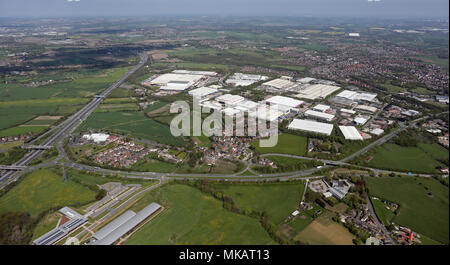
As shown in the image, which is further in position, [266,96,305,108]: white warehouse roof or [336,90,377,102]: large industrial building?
[336,90,377,102]: large industrial building

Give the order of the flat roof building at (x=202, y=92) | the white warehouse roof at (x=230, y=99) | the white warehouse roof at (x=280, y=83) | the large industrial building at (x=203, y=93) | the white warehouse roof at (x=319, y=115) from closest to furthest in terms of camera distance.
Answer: the white warehouse roof at (x=319, y=115)
the white warehouse roof at (x=230, y=99)
the large industrial building at (x=203, y=93)
the flat roof building at (x=202, y=92)
the white warehouse roof at (x=280, y=83)

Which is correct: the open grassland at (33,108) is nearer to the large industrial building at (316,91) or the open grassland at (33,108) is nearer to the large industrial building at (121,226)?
the large industrial building at (121,226)

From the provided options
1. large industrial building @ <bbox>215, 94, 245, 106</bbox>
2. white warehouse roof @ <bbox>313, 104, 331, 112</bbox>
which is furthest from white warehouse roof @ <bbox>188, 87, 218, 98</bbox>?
white warehouse roof @ <bbox>313, 104, 331, 112</bbox>

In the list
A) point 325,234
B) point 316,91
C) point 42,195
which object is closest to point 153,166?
point 42,195

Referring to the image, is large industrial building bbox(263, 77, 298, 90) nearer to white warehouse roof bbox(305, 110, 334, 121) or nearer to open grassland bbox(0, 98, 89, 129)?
white warehouse roof bbox(305, 110, 334, 121)

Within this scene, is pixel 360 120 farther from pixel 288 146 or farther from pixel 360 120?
pixel 288 146

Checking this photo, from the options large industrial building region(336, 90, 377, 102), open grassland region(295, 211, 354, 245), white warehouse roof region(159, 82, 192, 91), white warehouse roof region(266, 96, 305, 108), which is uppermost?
white warehouse roof region(159, 82, 192, 91)

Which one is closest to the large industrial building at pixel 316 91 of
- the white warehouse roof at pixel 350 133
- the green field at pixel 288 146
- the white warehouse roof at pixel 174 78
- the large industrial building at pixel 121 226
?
the white warehouse roof at pixel 350 133
